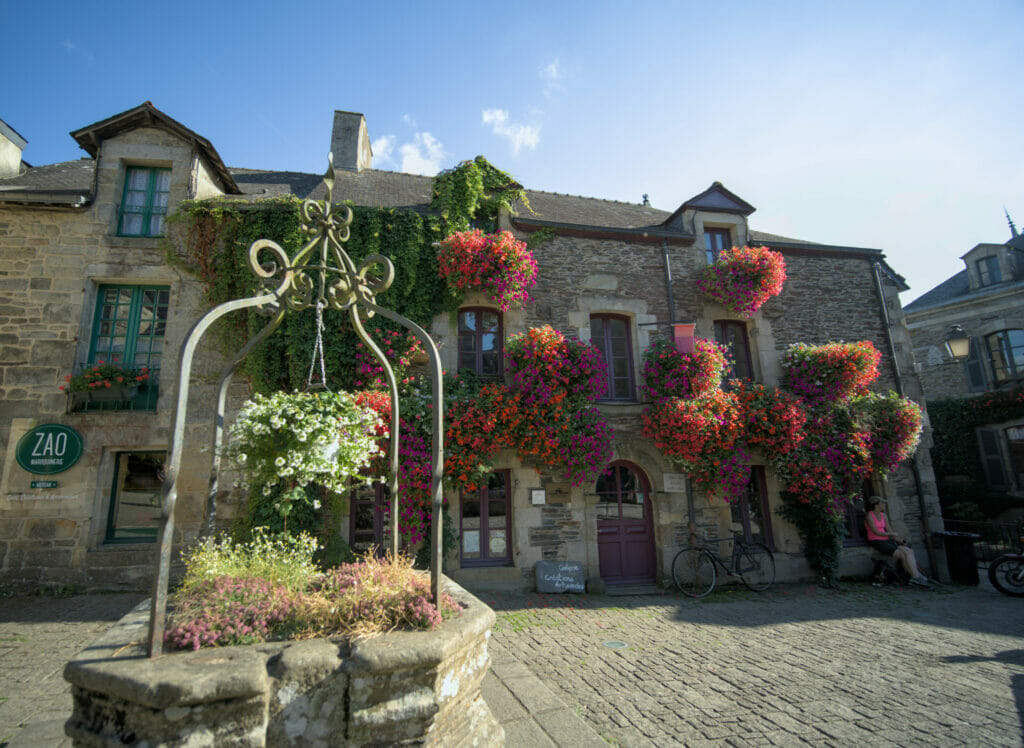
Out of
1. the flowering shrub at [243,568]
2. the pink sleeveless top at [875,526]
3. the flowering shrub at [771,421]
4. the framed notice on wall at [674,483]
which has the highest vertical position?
the flowering shrub at [771,421]

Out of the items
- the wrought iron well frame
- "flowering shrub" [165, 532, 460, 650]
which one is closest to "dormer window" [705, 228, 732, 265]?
the wrought iron well frame

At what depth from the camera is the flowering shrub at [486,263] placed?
Answer: 7.84 metres

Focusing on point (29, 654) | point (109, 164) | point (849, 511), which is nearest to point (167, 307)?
point (109, 164)

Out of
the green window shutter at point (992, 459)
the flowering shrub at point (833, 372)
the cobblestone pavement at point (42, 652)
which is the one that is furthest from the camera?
the green window shutter at point (992, 459)

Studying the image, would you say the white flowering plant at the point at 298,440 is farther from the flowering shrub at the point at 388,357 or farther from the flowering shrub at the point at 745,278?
the flowering shrub at the point at 745,278

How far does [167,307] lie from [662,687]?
28.1 ft

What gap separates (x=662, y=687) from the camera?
4.04 metres

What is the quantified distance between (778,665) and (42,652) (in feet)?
23.4

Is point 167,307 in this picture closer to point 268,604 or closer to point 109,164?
point 109,164

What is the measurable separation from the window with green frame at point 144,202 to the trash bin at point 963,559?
48.8 ft

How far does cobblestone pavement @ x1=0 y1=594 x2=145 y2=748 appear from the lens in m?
3.22

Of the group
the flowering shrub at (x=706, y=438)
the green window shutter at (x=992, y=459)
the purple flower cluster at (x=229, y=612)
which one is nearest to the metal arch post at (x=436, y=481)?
the purple flower cluster at (x=229, y=612)

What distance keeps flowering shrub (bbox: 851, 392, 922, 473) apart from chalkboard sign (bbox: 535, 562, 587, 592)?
19.1 ft

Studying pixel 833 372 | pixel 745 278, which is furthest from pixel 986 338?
pixel 745 278
